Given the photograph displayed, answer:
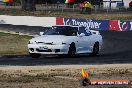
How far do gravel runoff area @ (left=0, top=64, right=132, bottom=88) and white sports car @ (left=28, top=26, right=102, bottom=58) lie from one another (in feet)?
12.8

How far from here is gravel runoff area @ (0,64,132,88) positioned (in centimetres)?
1159

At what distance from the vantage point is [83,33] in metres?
22.0

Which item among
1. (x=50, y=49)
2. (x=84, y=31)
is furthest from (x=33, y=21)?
(x=50, y=49)

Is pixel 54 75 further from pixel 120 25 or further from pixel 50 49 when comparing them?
pixel 120 25

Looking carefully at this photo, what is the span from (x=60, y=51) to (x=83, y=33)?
2.25 m

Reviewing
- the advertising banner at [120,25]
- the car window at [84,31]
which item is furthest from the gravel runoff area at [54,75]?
the advertising banner at [120,25]

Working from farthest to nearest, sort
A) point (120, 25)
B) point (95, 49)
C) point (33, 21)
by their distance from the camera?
point (33, 21) → point (120, 25) → point (95, 49)

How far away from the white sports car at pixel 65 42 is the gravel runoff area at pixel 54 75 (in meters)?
3.89

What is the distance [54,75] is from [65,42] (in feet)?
22.2

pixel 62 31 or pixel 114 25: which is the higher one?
pixel 62 31

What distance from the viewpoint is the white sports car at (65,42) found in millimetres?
20125

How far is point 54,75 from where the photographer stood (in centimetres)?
1355

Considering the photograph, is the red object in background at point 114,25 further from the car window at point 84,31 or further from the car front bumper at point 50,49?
the car front bumper at point 50,49

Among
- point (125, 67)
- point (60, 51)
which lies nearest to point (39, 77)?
point (125, 67)
